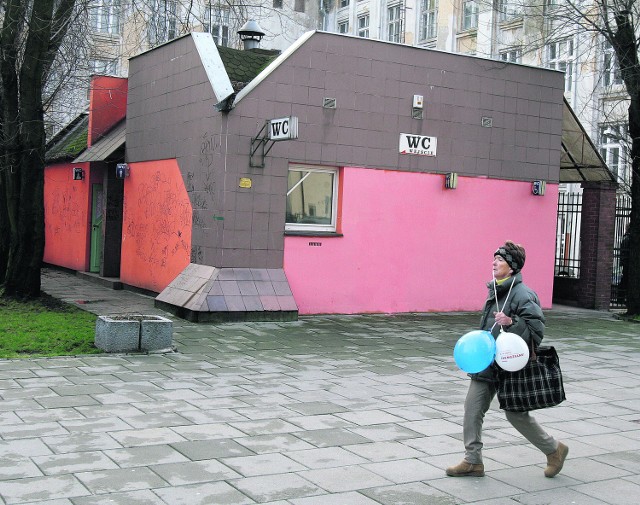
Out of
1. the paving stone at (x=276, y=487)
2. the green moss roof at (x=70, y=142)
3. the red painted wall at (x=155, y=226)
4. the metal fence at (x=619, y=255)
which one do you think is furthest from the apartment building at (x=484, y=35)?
the paving stone at (x=276, y=487)

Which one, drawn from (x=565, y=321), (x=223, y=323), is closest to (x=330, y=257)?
(x=223, y=323)

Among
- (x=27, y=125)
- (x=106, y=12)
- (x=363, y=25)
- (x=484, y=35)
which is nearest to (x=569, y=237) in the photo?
(x=106, y=12)

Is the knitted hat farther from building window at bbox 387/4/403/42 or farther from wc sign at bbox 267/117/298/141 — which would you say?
building window at bbox 387/4/403/42

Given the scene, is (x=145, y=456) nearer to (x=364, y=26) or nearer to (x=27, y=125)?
(x=27, y=125)

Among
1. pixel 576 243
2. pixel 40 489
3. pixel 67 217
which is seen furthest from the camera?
pixel 67 217

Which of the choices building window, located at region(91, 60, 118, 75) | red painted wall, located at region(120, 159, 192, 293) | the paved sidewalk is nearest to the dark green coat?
→ the paved sidewalk

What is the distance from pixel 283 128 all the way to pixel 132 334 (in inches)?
176

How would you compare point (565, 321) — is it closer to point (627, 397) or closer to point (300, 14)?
point (627, 397)

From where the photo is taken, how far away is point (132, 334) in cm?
1048

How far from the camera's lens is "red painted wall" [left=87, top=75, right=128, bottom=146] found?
2000cm

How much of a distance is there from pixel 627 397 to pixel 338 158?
290 inches

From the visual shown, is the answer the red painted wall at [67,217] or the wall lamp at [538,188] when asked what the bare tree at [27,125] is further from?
the wall lamp at [538,188]

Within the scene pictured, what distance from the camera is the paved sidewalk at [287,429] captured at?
5.72 metres

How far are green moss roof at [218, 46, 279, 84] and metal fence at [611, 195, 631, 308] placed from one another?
8.55 m
